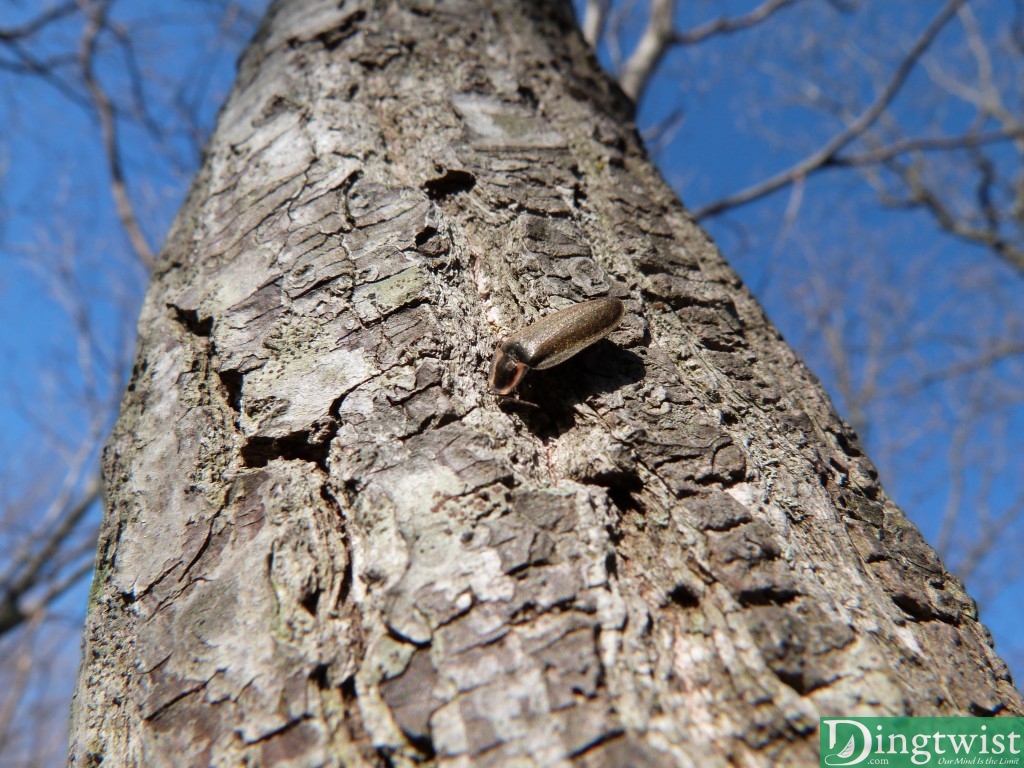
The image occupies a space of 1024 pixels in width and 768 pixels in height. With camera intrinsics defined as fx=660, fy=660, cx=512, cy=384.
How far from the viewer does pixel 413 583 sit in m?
0.87

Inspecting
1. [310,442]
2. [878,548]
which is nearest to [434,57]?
[310,442]

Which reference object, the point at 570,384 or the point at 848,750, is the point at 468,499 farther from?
the point at 848,750

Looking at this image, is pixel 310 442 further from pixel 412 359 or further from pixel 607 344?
pixel 607 344

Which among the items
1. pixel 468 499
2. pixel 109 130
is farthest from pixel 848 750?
pixel 109 130

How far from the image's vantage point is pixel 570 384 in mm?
1188

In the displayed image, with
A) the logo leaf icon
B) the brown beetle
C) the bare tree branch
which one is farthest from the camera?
the bare tree branch

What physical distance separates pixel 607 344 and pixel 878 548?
54cm

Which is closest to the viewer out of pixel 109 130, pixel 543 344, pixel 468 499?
pixel 468 499

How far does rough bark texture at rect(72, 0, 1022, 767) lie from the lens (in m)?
0.79

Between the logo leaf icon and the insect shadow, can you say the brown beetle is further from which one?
the logo leaf icon

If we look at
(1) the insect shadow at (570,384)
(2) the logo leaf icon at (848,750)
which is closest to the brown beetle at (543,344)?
(1) the insect shadow at (570,384)

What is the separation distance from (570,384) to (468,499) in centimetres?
34

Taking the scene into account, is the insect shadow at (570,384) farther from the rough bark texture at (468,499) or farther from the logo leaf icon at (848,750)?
the logo leaf icon at (848,750)

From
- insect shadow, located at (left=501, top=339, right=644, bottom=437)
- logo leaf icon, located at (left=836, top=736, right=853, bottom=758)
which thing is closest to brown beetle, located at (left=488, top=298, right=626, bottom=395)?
insect shadow, located at (left=501, top=339, right=644, bottom=437)
